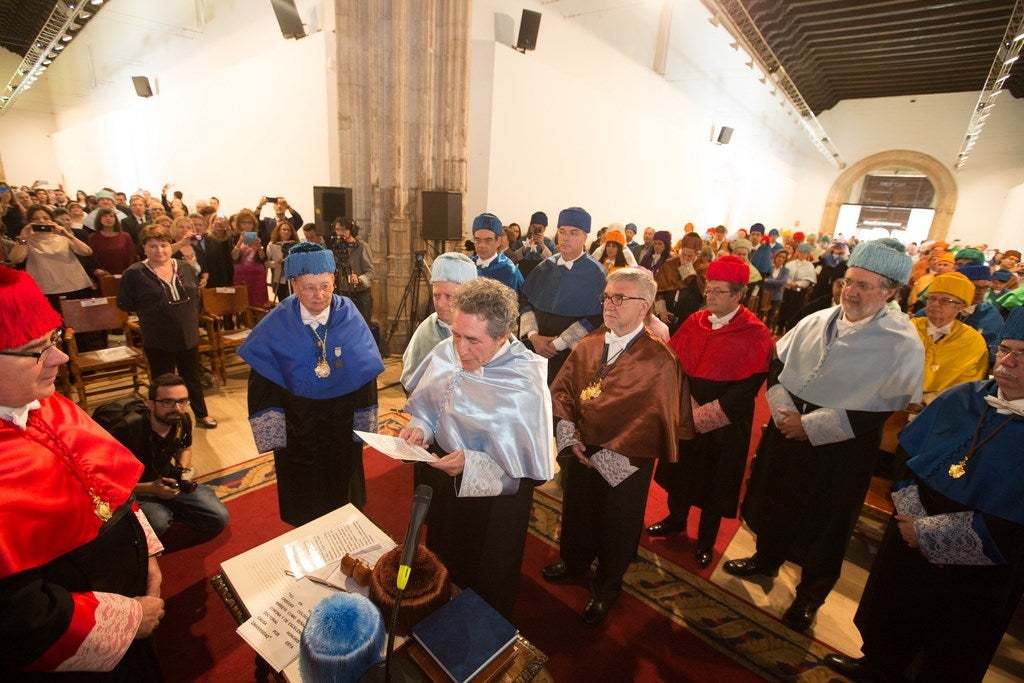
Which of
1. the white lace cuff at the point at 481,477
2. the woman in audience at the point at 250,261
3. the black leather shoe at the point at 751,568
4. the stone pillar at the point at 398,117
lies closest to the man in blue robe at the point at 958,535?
the black leather shoe at the point at 751,568

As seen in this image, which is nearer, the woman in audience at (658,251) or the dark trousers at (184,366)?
the dark trousers at (184,366)

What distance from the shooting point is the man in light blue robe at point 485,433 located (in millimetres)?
1698

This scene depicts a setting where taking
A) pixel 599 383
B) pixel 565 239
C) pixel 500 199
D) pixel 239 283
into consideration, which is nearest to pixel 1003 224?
pixel 500 199

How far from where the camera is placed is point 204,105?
1077cm

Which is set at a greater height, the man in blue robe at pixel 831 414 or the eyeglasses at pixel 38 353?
the eyeglasses at pixel 38 353

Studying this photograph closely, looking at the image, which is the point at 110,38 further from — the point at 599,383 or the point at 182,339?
the point at 599,383

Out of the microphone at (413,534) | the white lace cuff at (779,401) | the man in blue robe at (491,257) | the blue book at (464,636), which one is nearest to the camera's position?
the microphone at (413,534)

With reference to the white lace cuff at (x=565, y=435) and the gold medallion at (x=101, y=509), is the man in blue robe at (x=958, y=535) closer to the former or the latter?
the white lace cuff at (x=565, y=435)

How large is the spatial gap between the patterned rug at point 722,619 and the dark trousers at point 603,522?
1.27 ft

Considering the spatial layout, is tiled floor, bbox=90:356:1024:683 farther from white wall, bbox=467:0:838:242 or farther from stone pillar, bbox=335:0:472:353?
white wall, bbox=467:0:838:242

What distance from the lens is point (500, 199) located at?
312 inches

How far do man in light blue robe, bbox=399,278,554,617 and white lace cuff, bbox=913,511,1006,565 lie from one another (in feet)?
5.10

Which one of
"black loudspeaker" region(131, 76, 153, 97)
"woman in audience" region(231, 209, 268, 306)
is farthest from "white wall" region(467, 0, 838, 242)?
"black loudspeaker" region(131, 76, 153, 97)

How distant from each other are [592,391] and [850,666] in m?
1.92
